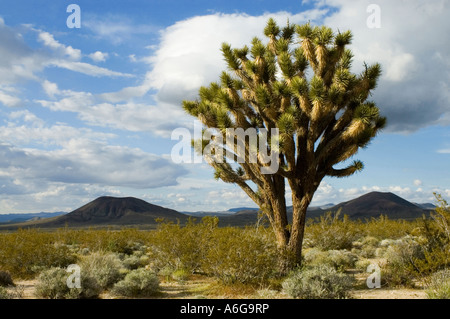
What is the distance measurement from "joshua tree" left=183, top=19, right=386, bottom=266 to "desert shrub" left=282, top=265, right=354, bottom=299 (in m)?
1.77

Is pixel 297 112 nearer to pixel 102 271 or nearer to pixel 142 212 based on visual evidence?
pixel 102 271

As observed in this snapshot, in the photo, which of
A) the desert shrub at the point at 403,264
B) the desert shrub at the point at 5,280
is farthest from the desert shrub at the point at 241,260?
the desert shrub at the point at 5,280

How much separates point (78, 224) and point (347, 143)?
3258 inches

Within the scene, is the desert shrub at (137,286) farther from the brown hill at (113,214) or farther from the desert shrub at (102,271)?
the brown hill at (113,214)

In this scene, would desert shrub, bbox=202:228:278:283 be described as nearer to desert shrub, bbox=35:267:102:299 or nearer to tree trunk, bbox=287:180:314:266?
tree trunk, bbox=287:180:314:266

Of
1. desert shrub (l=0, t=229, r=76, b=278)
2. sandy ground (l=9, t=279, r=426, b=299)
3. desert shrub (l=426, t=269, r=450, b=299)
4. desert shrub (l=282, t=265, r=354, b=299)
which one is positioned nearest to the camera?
desert shrub (l=426, t=269, r=450, b=299)

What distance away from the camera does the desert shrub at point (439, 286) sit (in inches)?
303

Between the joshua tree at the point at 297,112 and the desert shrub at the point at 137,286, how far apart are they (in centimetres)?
370

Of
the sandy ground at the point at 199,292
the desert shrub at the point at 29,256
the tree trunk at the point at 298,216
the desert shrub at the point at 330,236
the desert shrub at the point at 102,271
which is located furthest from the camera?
the desert shrub at the point at 330,236

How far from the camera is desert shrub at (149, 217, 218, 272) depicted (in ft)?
39.9

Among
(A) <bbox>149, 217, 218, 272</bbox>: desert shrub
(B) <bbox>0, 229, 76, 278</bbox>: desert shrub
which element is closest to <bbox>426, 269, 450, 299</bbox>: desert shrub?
(A) <bbox>149, 217, 218, 272</bbox>: desert shrub

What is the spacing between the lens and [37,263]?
1362cm
